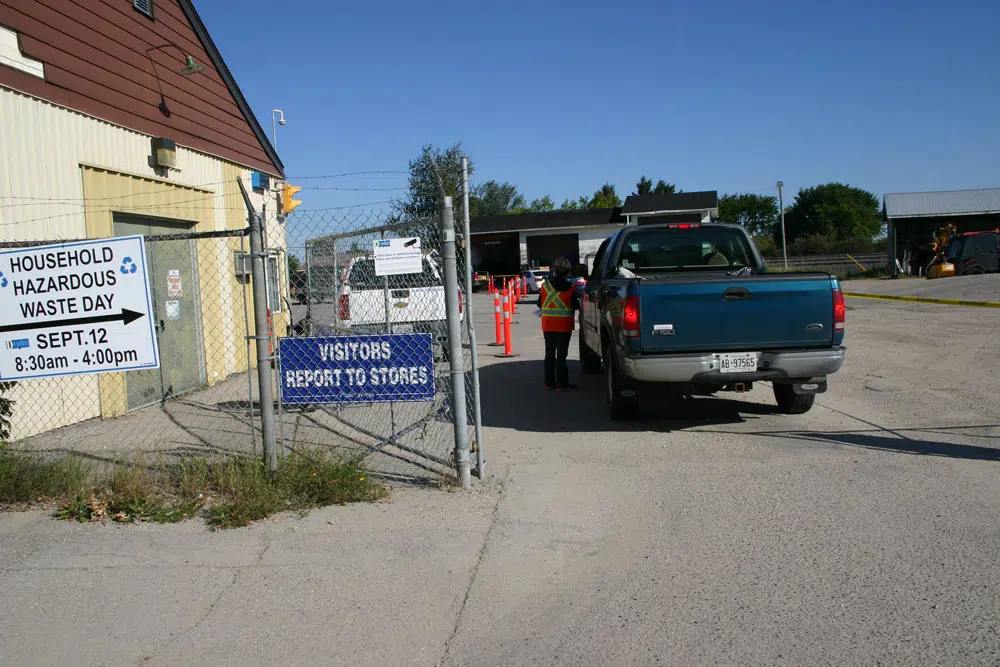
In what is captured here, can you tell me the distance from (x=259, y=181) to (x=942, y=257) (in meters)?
33.0

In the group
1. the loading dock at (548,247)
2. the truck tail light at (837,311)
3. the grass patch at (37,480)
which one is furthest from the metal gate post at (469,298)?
the loading dock at (548,247)

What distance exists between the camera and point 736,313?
727 centimetres

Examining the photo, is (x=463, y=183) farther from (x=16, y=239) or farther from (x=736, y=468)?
(x=16, y=239)

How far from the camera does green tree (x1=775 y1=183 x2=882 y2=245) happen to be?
9362cm

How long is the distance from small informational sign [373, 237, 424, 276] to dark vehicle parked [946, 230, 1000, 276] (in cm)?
3433

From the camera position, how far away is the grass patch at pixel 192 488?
5.66 m

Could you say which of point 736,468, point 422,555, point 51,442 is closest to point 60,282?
point 51,442

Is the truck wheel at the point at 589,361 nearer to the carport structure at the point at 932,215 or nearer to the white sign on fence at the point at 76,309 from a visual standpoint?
the white sign on fence at the point at 76,309

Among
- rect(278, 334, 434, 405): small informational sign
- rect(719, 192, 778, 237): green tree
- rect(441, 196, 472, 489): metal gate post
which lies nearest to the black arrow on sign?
rect(278, 334, 434, 405): small informational sign

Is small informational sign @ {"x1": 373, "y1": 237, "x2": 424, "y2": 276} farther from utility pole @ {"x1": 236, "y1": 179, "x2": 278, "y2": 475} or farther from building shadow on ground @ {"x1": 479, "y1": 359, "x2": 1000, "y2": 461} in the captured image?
building shadow on ground @ {"x1": 479, "y1": 359, "x2": 1000, "y2": 461}

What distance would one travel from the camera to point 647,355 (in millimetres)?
7344

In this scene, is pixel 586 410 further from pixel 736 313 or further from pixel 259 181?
pixel 259 181

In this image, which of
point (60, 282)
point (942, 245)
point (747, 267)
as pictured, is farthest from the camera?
point (942, 245)

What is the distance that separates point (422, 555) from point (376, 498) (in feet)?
3.72
